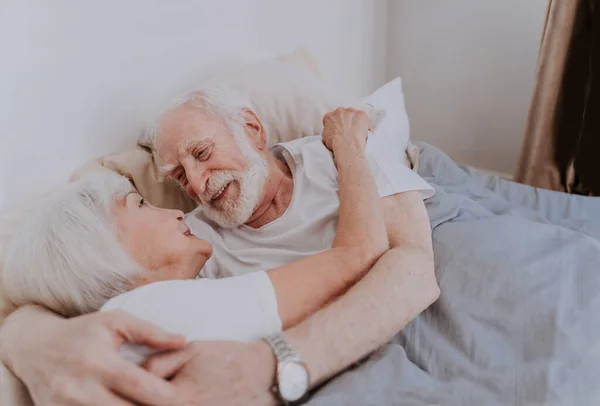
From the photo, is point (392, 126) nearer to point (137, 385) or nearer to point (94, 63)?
point (94, 63)

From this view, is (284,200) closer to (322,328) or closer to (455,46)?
(322,328)

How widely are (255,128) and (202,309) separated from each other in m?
0.71

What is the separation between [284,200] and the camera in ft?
4.78

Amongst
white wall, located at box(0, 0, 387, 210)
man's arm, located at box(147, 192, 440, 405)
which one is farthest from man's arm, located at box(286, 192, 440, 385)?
white wall, located at box(0, 0, 387, 210)

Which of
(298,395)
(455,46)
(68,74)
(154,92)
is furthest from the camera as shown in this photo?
(455,46)

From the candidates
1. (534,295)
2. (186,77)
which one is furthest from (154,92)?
(534,295)

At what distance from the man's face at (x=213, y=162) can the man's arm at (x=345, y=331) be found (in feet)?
1.15

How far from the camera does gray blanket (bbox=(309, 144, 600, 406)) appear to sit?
94 cm

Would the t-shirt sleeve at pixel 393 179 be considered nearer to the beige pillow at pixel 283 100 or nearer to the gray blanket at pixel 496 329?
the gray blanket at pixel 496 329

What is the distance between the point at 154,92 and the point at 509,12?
164 centimetres

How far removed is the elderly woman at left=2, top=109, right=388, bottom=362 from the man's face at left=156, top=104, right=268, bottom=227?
0.57 feet

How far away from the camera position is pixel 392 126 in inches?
70.1

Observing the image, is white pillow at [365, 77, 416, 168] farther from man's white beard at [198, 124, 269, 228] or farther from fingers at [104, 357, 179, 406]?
fingers at [104, 357, 179, 406]

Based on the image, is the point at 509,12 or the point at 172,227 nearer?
the point at 172,227
